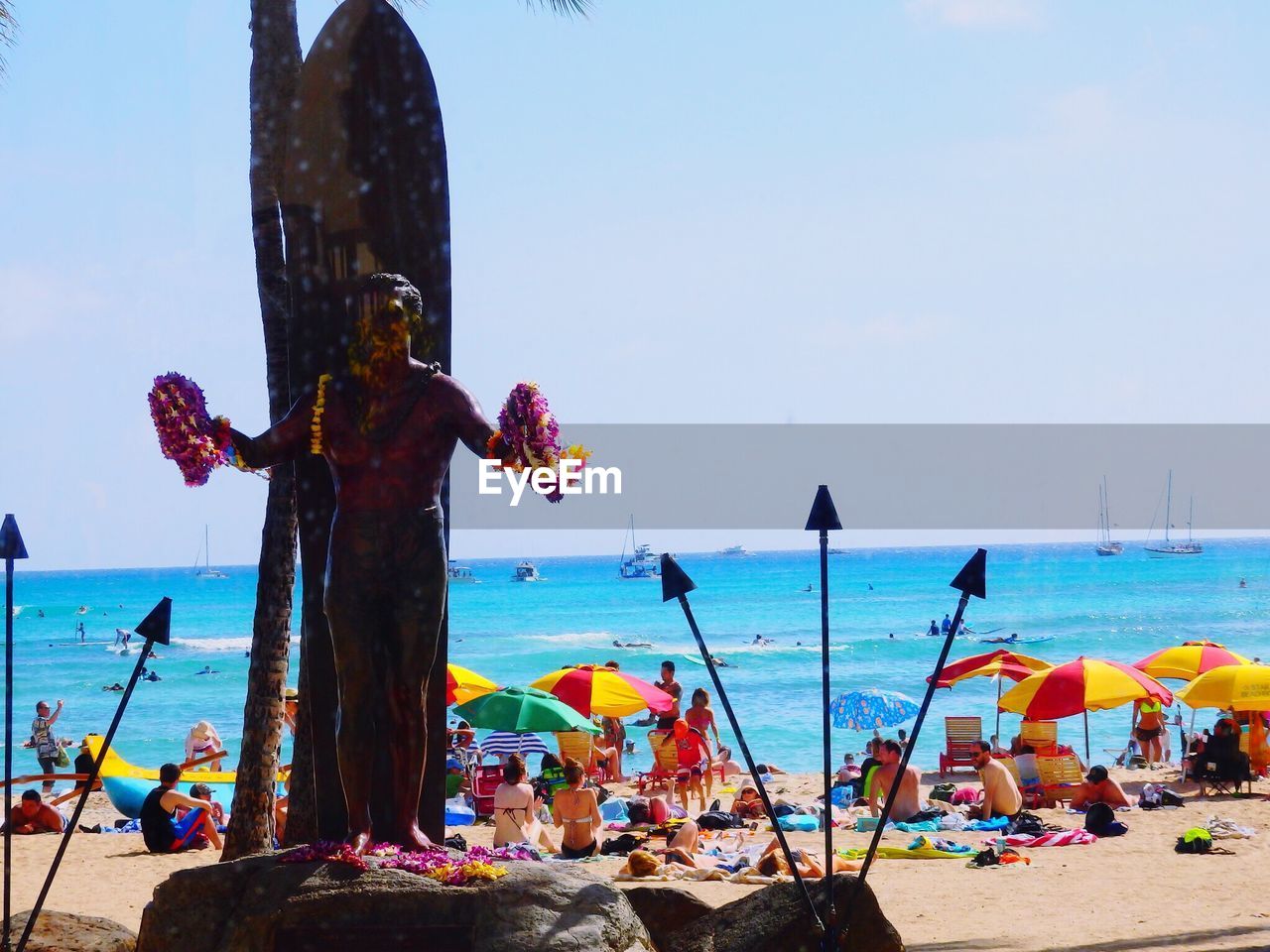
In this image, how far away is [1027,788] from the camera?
1755 cm

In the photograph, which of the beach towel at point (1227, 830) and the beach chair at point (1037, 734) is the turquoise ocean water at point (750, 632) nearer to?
the beach chair at point (1037, 734)

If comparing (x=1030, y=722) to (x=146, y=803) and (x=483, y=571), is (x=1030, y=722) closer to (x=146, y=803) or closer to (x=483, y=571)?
(x=146, y=803)

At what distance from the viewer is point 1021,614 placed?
7462 centimetres

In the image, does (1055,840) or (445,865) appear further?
(1055,840)

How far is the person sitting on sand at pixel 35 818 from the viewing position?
15109 mm

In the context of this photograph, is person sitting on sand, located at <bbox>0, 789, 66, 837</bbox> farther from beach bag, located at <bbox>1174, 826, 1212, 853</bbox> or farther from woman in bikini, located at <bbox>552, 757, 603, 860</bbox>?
beach bag, located at <bbox>1174, 826, 1212, 853</bbox>

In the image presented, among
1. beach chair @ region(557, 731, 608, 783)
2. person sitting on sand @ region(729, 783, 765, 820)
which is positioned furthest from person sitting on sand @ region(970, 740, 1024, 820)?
beach chair @ region(557, 731, 608, 783)

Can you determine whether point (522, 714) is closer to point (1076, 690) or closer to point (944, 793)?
point (944, 793)

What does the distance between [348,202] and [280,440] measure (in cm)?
135

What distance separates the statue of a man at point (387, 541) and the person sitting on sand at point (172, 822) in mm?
8023

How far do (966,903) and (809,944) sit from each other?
4.16m

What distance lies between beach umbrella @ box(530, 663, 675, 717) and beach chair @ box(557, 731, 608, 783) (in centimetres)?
30

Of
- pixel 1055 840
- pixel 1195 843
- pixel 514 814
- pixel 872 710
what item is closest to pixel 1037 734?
pixel 872 710

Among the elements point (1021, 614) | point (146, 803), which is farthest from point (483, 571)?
point (146, 803)
